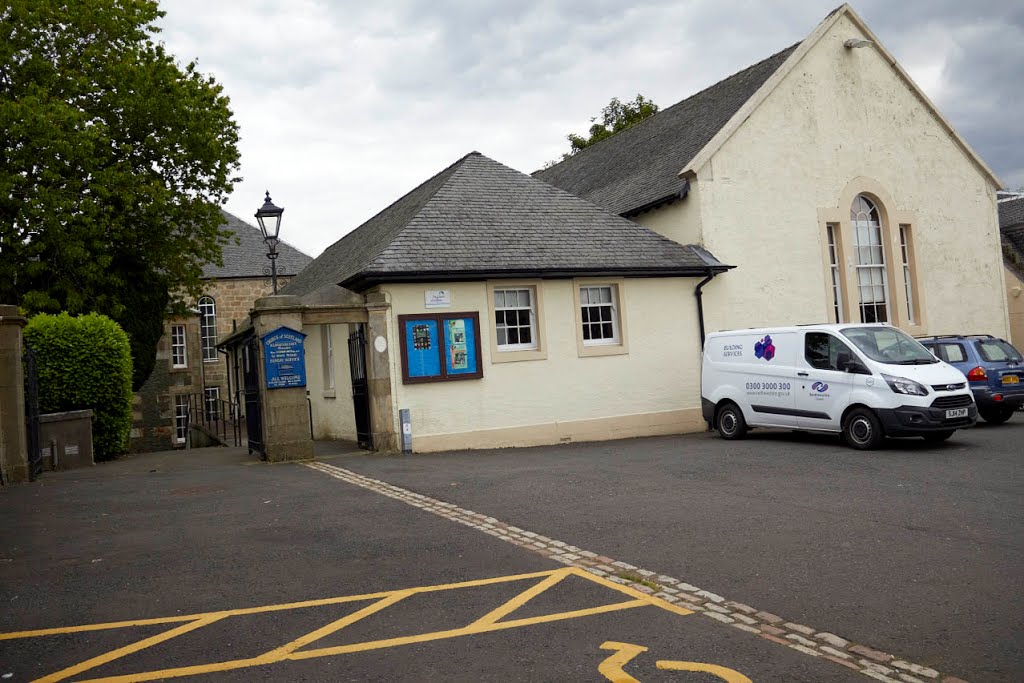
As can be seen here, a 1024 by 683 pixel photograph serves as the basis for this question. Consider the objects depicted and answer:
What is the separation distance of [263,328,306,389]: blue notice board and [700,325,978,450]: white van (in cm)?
765

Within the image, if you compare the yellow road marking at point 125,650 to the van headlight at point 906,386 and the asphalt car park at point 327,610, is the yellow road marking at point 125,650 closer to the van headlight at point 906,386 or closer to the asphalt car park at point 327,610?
the asphalt car park at point 327,610

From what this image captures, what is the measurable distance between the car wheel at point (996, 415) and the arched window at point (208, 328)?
3384 centimetres

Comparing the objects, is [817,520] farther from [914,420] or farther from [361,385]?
[361,385]

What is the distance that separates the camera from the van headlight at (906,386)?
1337 cm

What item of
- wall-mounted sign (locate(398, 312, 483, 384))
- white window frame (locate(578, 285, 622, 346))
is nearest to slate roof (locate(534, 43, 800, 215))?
white window frame (locate(578, 285, 622, 346))

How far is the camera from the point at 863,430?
13852 mm

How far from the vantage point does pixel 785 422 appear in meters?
15.3

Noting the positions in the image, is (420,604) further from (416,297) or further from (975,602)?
(416,297)

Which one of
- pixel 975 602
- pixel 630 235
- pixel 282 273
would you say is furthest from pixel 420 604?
pixel 282 273

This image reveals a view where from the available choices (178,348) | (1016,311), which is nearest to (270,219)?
(1016,311)

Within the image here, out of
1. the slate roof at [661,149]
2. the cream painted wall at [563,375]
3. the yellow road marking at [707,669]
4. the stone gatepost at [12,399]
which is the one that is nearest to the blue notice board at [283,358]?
the cream painted wall at [563,375]

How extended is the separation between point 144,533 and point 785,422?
10.7 metres

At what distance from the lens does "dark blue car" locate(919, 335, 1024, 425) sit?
1689 centimetres

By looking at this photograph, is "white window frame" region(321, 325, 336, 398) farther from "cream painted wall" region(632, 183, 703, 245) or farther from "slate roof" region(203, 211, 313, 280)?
"slate roof" region(203, 211, 313, 280)
